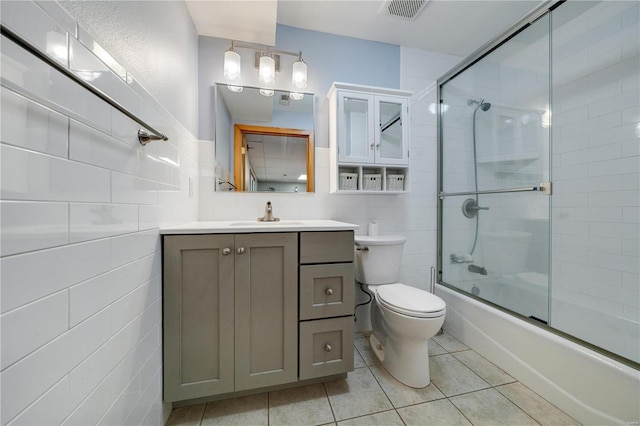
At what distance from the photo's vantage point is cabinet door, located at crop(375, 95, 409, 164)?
1762 mm

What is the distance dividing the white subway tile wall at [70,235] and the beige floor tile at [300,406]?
55 centimetres

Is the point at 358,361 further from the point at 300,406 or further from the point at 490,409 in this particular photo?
the point at 490,409

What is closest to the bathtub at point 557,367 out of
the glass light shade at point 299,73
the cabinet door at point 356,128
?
the cabinet door at point 356,128

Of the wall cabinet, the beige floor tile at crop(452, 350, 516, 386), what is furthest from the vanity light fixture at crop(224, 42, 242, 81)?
the beige floor tile at crop(452, 350, 516, 386)

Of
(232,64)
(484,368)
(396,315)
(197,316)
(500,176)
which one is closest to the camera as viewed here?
(197,316)

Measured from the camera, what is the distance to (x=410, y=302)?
4.24 feet

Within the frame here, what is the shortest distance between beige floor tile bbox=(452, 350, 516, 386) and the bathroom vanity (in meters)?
0.82

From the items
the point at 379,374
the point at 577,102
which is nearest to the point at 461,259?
the point at 379,374

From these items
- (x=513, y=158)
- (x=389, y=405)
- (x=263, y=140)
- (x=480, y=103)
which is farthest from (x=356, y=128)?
(x=389, y=405)

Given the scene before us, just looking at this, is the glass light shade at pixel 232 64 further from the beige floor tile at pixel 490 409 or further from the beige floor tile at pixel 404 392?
the beige floor tile at pixel 490 409

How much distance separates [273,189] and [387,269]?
1.01 meters

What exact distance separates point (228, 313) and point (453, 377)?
1.34 m

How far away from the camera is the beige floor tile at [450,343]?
1644mm

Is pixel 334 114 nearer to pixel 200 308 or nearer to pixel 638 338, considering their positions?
pixel 200 308
